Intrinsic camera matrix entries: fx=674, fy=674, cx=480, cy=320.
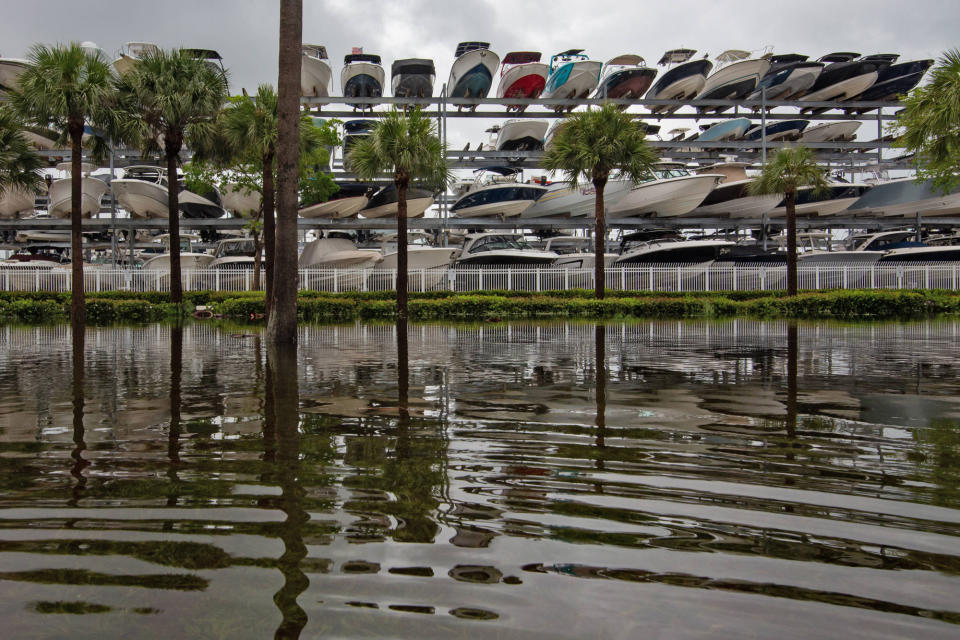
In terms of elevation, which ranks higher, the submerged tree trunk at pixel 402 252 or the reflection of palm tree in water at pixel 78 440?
the submerged tree trunk at pixel 402 252

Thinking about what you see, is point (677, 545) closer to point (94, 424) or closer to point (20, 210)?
point (94, 424)

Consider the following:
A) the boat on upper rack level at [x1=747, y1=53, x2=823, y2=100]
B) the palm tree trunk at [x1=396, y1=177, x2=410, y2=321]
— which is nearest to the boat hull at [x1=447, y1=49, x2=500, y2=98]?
the boat on upper rack level at [x1=747, y1=53, x2=823, y2=100]

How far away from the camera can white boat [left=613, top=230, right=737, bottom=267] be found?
28938 mm

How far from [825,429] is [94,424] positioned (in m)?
5.33

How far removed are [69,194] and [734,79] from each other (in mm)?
33999

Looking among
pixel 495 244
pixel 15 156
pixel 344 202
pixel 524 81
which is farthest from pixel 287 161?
pixel 524 81

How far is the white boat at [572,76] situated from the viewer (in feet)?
118

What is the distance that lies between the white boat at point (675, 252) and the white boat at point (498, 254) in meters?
3.57

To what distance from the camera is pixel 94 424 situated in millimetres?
5062

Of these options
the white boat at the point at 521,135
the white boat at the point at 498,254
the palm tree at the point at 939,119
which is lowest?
the white boat at the point at 498,254

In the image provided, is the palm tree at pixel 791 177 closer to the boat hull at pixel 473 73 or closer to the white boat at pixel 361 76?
the boat hull at pixel 473 73

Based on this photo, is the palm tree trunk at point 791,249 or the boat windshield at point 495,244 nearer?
the palm tree trunk at point 791,249

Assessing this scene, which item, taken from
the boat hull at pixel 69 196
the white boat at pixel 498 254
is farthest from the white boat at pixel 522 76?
the boat hull at pixel 69 196

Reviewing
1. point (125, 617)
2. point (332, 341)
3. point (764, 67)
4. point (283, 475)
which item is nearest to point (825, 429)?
point (283, 475)
